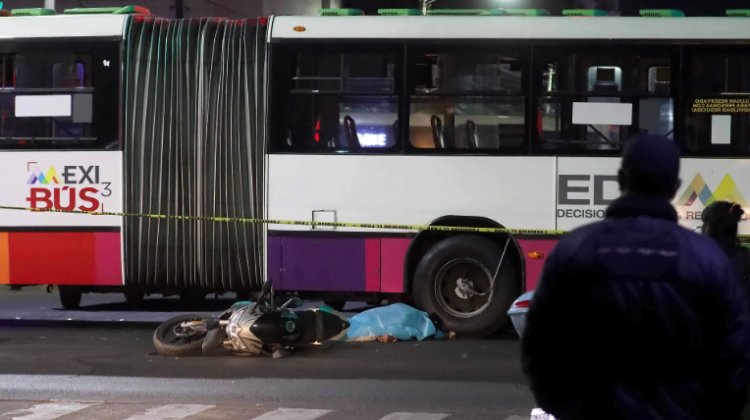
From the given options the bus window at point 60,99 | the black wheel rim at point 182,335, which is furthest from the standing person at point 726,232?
the bus window at point 60,99

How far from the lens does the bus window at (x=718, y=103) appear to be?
12391 mm

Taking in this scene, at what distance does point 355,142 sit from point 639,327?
9529 millimetres

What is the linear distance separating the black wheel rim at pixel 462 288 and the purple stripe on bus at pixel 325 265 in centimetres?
86

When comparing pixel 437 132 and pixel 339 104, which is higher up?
pixel 339 104

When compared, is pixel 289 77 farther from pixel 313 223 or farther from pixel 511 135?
pixel 511 135

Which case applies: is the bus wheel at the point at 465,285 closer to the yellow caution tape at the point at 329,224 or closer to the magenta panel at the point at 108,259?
the yellow caution tape at the point at 329,224

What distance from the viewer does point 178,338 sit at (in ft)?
37.6

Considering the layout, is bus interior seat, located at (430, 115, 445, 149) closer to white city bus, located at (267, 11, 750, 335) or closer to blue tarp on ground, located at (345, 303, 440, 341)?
white city bus, located at (267, 11, 750, 335)

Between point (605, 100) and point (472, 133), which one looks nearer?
point (605, 100)

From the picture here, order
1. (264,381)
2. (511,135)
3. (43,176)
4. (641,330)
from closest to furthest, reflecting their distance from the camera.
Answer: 1. (641,330)
2. (264,381)
3. (511,135)
4. (43,176)

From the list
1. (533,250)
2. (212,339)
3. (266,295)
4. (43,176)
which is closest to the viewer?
(266,295)

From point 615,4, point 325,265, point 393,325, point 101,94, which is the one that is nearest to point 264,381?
point 393,325

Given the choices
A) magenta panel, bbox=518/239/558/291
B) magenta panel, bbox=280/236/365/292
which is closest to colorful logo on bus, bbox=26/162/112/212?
magenta panel, bbox=280/236/365/292

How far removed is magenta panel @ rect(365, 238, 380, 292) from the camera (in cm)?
1267
